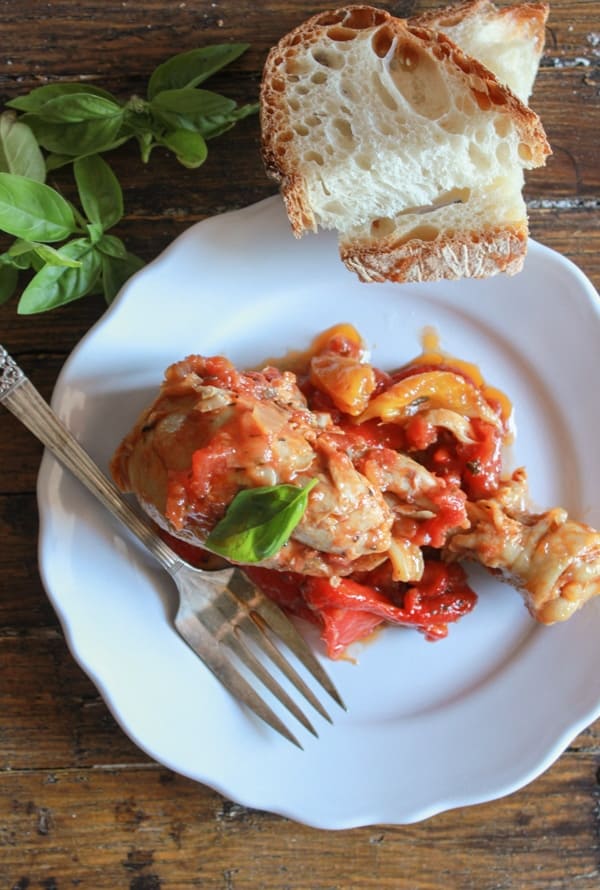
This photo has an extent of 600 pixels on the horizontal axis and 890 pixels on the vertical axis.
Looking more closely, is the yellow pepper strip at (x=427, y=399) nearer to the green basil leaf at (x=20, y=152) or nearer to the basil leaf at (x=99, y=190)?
the basil leaf at (x=99, y=190)

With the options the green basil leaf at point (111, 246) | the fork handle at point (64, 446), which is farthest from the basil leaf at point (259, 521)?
the green basil leaf at point (111, 246)

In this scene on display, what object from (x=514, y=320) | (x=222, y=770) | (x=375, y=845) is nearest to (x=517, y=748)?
(x=375, y=845)

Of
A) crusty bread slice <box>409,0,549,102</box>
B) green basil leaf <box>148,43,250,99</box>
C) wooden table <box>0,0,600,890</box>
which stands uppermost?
crusty bread slice <box>409,0,549,102</box>

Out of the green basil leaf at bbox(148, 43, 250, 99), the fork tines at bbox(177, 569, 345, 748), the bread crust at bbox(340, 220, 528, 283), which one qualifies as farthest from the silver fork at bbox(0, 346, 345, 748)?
the green basil leaf at bbox(148, 43, 250, 99)

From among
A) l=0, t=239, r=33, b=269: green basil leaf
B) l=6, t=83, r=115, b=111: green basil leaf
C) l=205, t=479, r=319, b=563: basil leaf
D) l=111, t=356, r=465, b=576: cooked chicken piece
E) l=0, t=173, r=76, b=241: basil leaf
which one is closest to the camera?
l=205, t=479, r=319, b=563: basil leaf

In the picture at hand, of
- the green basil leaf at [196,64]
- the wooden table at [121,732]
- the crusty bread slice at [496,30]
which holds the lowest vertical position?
the wooden table at [121,732]

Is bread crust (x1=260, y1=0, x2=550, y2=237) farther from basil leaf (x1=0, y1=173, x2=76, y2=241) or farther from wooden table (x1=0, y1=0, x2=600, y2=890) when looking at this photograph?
basil leaf (x1=0, y1=173, x2=76, y2=241)

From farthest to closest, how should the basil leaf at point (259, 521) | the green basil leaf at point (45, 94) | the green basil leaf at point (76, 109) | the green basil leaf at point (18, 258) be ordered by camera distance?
the green basil leaf at point (45, 94), the green basil leaf at point (76, 109), the green basil leaf at point (18, 258), the basil leaf at point (259, 521)
